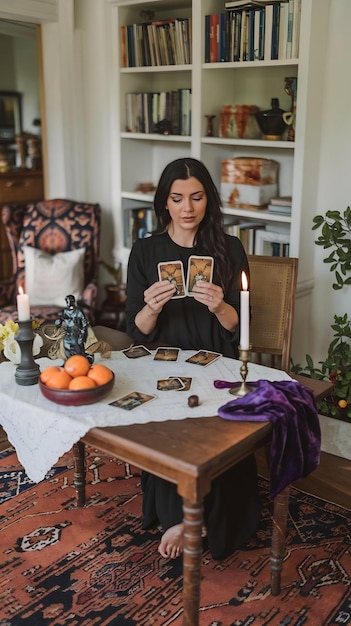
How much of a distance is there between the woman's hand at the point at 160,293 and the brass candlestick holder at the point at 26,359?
0.43 meters

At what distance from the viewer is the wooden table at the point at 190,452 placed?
58.5 inches

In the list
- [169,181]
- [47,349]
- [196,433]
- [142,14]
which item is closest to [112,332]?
[47,349]

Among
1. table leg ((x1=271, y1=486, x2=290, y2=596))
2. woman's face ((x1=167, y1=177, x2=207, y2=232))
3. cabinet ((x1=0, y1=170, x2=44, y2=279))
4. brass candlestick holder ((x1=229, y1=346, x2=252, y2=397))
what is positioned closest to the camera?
brass candlestick holder ((x1=229, y1=346, x2=252, y2=397))

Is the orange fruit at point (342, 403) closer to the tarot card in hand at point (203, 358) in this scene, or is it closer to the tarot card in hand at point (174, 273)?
the tarot card in hand at point (203, 358)

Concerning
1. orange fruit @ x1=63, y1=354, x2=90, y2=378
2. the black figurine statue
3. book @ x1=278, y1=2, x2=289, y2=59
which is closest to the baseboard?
the black figurine statue

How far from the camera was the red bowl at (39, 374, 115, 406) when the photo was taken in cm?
170

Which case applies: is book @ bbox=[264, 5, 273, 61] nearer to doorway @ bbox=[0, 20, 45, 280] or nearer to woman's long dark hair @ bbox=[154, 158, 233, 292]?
woman's long dark hair @ bbox=[154, 158, 233, 292]

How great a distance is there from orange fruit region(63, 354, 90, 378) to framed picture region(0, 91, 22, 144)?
4.13 metres

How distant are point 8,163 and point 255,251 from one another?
269 centimetres

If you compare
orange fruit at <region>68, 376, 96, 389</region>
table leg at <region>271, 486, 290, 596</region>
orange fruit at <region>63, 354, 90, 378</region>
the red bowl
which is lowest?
table leg at <region>271, 486, 290, 596</region>

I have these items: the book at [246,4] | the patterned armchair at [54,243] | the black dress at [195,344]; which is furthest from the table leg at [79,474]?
the book at [246,4]

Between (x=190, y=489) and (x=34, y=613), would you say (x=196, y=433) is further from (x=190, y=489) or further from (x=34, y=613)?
(x=34, y=613)

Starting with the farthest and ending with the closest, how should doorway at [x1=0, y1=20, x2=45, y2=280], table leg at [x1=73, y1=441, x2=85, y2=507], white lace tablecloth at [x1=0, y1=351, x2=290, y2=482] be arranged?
doorway at [x1=0, y1=20, x2=45, y2=280], table leg at [x1=73, y1=441, x2=85, y2=507], white lace tablecloth at [x1=0, y1=351, x2=290, y2=482]

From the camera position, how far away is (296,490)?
2662 mm
